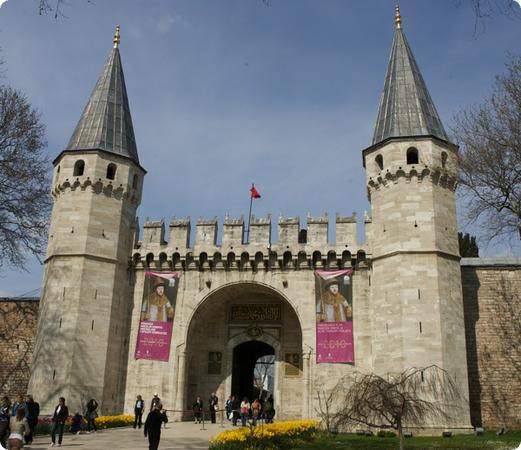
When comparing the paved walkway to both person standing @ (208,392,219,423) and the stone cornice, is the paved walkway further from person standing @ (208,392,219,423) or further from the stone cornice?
the stone cornice

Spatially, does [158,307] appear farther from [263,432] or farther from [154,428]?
[154,428]

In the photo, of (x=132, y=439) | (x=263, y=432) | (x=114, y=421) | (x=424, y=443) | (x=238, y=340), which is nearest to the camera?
(x=263, y=432)

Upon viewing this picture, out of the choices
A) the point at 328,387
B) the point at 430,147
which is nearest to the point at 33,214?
the point at 328,387

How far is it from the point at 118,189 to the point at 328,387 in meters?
11.3

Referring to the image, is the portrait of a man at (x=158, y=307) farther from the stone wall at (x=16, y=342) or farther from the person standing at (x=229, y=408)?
the stone wall at (x=16, y=342)

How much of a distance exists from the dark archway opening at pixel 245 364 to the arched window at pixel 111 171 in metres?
8.79

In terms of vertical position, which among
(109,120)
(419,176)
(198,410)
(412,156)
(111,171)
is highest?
(109,120)

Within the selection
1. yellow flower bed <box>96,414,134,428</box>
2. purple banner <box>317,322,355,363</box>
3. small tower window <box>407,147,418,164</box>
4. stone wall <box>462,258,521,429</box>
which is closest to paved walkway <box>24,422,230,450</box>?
yellow flower bed <box>96,414,134,428</box>

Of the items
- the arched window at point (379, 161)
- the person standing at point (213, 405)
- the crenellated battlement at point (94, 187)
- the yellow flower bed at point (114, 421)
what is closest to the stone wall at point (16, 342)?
the crenellated battlement at point (94, 187)

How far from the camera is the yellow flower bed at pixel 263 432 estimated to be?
1383cm

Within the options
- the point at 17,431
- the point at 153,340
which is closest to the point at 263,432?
the point at 17,431

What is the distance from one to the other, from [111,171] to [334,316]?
10825 millimetres

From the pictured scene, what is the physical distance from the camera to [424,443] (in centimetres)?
1567

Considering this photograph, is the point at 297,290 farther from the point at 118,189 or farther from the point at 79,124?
the point at 79,124
